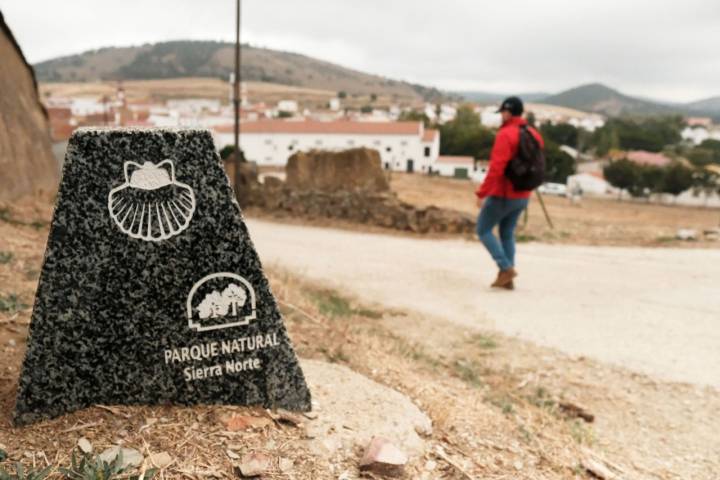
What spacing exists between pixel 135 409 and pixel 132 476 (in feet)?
1.68

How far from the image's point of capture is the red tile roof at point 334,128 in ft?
166

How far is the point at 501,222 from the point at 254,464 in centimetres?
467

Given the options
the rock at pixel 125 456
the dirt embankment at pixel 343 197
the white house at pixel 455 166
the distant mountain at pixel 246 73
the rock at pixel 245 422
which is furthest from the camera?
the distant mountain at pixel 246 73

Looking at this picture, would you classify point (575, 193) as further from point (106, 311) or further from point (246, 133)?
point (106, 311)

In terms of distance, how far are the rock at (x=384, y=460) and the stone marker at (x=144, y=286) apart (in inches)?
25.6

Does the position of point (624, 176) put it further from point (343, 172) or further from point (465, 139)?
point (343, 172)

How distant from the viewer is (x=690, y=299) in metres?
6.61

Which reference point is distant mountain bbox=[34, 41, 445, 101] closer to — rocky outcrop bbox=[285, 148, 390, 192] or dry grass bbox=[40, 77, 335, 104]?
dry grass bbox=[40, 77, 335, 104]

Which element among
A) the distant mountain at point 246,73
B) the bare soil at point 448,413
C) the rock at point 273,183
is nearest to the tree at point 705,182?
the rock at point 273,183

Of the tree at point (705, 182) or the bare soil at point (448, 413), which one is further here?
the tree at point (705, 182)

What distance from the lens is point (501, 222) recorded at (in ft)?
21.6

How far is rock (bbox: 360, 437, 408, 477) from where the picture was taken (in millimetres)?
2506

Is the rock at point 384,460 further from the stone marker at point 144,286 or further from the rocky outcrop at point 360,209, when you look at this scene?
the rocky outcrop at point 360,209

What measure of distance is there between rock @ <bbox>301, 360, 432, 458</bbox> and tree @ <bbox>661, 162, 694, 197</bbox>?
5459 cm
